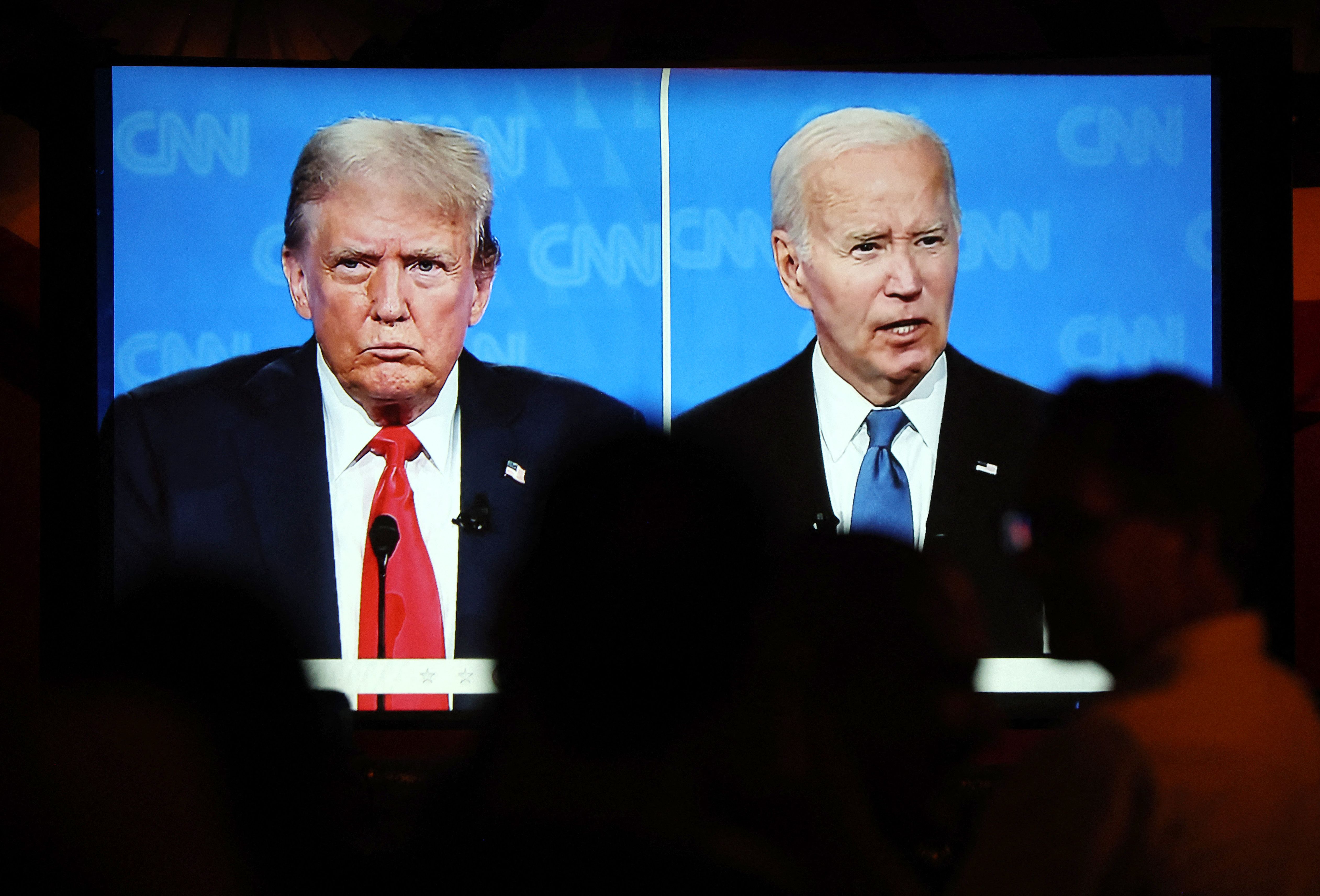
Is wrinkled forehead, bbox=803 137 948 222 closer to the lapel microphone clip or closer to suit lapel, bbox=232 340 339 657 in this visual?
the lapel microphone clip

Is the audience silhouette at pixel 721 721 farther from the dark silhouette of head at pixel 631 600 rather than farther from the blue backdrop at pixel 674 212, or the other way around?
the blue backdrop at pixel 674 212

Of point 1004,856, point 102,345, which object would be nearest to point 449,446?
point 102,345

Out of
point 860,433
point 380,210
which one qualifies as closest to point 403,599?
point 380,210

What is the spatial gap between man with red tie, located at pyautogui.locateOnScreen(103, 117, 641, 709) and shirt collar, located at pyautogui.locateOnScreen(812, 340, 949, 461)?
410 mm

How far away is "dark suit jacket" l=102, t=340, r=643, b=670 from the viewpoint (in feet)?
7.33

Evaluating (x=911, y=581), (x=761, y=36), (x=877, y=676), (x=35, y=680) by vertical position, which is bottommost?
(x=35, y=680)

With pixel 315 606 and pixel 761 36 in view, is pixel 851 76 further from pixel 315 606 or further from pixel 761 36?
pixel 315 606

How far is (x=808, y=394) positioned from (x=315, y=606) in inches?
45.1

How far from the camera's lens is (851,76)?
2.30 metres

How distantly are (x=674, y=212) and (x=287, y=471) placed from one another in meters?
1.01

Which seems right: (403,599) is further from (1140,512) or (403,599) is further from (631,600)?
(1140,512)

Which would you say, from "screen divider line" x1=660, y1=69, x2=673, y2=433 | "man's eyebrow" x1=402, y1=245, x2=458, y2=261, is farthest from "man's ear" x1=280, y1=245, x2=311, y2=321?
"screen divider line" x1=660, y1=69, x2=673, y2=433

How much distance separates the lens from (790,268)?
7.61 ft

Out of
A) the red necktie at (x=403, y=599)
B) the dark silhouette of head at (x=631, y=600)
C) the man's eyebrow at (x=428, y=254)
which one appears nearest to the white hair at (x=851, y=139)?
the man's eyebrow at (x=428, y=254)
